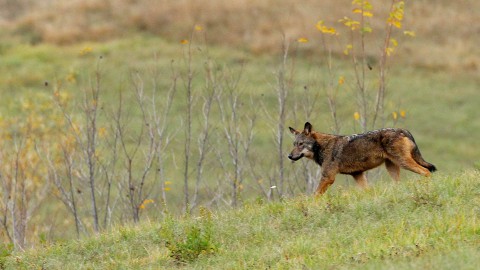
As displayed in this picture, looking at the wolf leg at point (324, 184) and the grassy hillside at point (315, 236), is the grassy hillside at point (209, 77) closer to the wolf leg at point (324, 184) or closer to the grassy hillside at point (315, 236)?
the wolf leg at point (324, 184)

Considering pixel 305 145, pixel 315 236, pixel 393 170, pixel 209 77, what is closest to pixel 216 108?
pixel 209 77

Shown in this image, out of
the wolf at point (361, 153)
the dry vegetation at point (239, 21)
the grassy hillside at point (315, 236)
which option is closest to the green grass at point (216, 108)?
the dry vegetation at point (239, 21)

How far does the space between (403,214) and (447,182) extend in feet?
4.07

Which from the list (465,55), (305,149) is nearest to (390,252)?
(305,149)

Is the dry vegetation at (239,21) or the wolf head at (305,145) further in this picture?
the dry vegetation at (239,21)

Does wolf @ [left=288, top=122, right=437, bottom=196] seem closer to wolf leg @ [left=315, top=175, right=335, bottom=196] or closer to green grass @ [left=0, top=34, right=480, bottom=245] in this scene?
wolf leg @ [left=315, top=175, right=335, bottom=196]

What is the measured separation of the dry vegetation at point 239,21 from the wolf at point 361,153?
31246mm

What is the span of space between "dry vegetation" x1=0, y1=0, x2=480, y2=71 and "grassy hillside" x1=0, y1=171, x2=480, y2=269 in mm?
33961

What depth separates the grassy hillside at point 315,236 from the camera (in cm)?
1061

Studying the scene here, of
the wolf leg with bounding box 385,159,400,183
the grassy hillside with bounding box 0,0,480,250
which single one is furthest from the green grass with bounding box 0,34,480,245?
the wolf leg with bounding box 385,159,400,183

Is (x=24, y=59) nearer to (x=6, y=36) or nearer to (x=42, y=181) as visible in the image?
(x=6, y=36)

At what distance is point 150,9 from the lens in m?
52.6

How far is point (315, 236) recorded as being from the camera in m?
12.2

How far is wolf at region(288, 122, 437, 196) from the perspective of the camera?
15.1 meters
